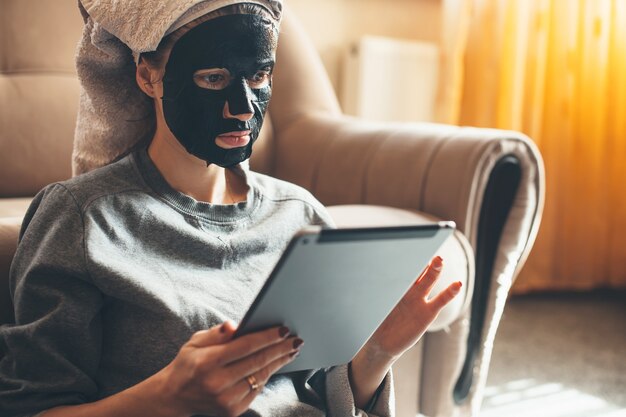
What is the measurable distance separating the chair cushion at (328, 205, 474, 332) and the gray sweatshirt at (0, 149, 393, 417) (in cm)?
41

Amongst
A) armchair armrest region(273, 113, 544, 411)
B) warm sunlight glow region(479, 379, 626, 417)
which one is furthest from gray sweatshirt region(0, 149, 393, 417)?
warm sunlight glow region(479, 379, 626, 417)

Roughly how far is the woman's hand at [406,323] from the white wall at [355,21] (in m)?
2.02

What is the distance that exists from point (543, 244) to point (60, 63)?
1850 mm

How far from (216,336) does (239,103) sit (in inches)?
12.6

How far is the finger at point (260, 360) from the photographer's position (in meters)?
0.68

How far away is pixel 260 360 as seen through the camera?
0.69m

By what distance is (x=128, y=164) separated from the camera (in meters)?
0.90

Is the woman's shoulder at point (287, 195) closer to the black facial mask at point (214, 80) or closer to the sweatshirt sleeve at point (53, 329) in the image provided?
the black facial mask at point (214, 80)

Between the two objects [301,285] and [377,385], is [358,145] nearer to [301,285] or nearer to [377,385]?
[377,385]

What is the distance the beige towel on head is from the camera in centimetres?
85

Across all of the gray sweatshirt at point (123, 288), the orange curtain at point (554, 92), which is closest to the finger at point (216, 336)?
the gray sweatshirt at point (123, 288)

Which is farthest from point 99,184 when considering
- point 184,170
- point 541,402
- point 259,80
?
point 541,402

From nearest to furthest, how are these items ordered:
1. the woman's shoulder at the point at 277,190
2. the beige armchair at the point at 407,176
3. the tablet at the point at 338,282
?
the tablet at the point at 338,282
the woman's shoulder at the point at 277,190
the beige armchair at the point at 407,176

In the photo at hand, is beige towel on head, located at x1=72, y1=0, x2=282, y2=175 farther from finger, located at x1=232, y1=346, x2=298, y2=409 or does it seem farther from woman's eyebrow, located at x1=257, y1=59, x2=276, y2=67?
finger, located at x1=232, y1=346, x2=298, y2=409
